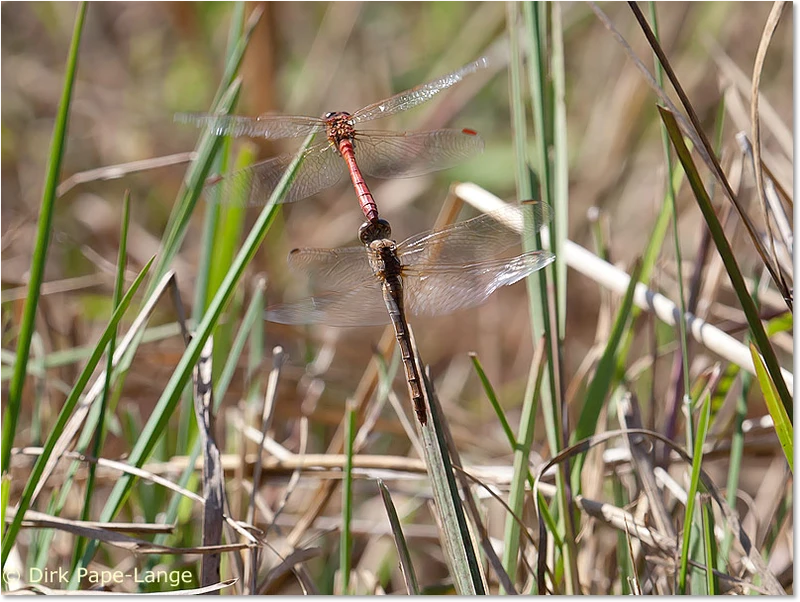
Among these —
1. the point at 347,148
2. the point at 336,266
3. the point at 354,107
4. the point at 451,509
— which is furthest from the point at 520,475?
the point at 354,107

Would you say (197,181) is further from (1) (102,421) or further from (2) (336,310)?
(1) (102,421)

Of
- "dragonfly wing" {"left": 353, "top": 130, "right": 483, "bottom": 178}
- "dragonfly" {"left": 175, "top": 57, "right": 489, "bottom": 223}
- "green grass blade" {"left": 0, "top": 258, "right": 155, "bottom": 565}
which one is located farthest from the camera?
"dragonfly wing" {"left": 353, "top": 130, "right": 483, "bottom": 178}

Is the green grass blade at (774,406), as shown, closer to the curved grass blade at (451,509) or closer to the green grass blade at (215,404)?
the curved grass blade at (451,509)

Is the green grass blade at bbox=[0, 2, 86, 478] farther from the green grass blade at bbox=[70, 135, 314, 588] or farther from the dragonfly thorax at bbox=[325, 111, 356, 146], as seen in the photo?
the dragonfly thorax at bbox=[325, 111, 356, 146]

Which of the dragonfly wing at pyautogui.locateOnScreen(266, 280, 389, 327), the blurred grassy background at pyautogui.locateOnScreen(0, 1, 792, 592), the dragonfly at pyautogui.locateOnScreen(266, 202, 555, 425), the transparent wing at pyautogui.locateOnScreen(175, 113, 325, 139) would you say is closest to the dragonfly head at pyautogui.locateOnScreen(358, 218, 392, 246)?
the dragonfly at pyautogui.locateOnScreen(266, 202, 555, 425)

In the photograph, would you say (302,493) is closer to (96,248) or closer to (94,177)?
(94,177)

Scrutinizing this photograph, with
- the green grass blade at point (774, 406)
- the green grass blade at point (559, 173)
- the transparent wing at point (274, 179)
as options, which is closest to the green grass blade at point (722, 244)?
the green grass blade at point (774, 406)
